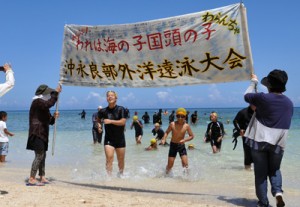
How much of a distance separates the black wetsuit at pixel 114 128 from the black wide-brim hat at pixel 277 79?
313cm

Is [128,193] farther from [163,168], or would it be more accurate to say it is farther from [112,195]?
[163,168]

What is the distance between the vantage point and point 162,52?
21.3 ft

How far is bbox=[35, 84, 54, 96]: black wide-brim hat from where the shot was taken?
21.8ft

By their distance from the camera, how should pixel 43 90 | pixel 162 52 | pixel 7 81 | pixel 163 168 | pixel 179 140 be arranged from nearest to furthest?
pixel 7 81, pixel 162 52, pixel 43 90, pixel 179 140, pixel 163 168

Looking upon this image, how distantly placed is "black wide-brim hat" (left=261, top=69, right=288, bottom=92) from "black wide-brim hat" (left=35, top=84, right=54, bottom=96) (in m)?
3.95

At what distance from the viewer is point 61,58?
7.66m

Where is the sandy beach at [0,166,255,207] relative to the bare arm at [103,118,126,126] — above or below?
below

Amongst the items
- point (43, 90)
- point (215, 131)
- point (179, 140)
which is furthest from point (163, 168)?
point (43, 90)

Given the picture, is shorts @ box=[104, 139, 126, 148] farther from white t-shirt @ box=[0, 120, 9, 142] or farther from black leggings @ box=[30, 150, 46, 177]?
white t-shirt @ box=[0, 120, 9, 142]

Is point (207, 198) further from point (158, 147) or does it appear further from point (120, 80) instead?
point (158, 147)

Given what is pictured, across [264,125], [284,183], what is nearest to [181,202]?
[264,125]

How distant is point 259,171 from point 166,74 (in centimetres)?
240

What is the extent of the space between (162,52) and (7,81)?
268cm

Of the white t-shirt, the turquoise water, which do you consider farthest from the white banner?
the white t-shirt
